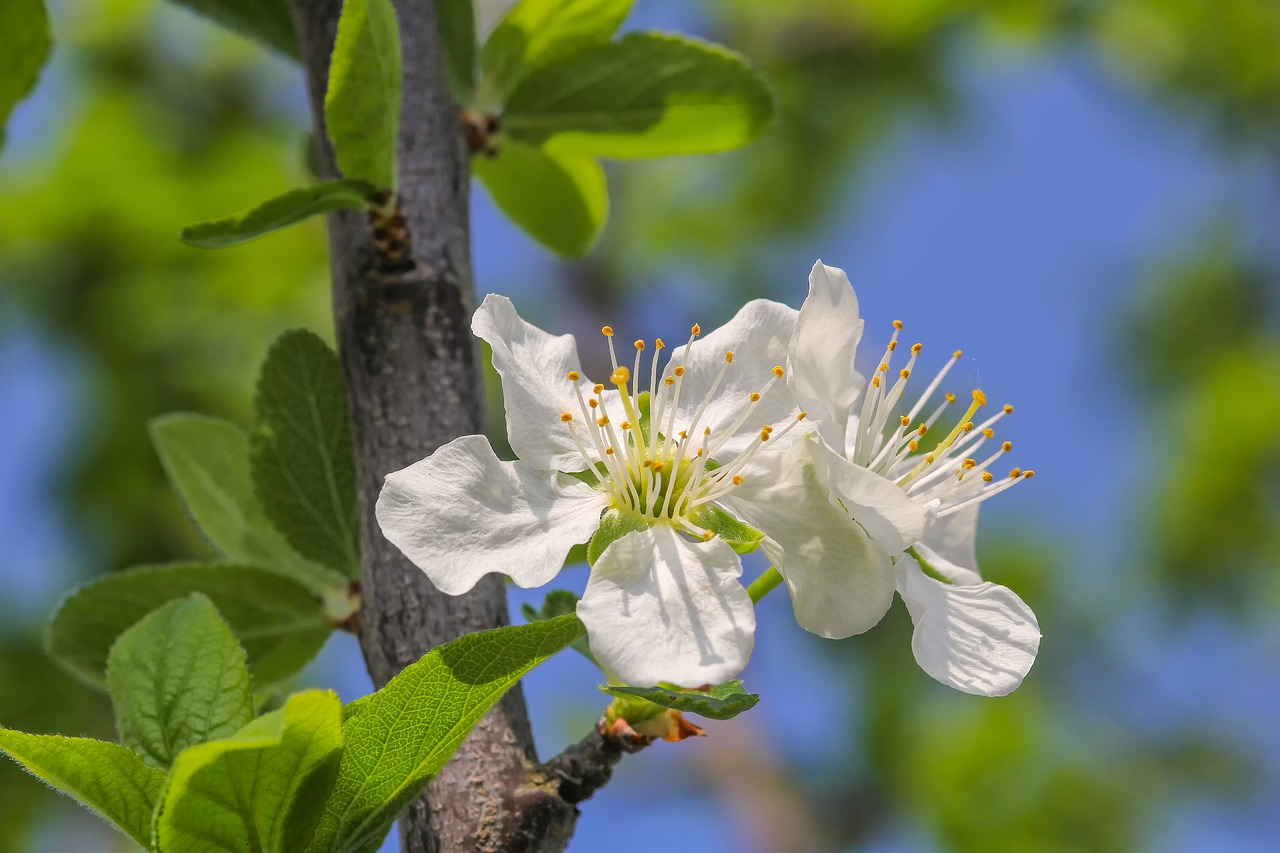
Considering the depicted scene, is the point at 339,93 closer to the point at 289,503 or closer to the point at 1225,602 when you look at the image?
the point at 289,503

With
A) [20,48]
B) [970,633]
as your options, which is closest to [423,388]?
[970,633]

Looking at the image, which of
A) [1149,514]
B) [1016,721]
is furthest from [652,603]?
[1149,514]

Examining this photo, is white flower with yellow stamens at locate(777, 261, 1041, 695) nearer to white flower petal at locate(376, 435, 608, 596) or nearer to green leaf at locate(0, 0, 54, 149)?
white flower petal at locate(376, 435, 608, 596)

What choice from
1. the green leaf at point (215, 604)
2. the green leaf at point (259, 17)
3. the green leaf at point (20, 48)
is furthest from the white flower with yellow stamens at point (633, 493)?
the green leaf at point (20, 48)

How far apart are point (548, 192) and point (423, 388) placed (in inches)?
20.1

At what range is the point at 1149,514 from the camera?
23.9ft

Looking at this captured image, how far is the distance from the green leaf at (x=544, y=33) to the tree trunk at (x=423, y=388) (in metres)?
0.12

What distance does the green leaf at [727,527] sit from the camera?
1046mm

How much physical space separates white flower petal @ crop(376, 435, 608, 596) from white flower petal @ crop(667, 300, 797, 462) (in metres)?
0.16

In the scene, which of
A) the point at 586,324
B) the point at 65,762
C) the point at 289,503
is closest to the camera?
the point at 65,762

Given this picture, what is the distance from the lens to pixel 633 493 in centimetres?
109

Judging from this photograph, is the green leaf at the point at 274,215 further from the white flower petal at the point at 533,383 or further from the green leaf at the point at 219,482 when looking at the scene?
the green leaf at the point at 219,482

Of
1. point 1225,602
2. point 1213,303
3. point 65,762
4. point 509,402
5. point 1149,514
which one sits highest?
point 509,402

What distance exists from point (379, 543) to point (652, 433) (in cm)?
28
